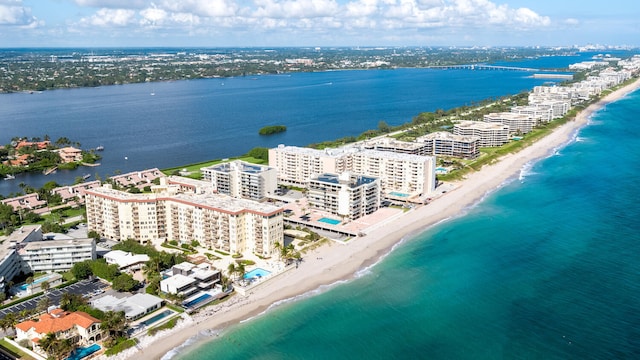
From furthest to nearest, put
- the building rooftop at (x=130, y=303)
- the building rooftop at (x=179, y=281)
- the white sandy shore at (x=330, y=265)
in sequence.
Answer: the building rooftop at (x=179, y=281) < the building rooftop at (x=130, y=303) < the white sandy shore at (x=330, y=265)

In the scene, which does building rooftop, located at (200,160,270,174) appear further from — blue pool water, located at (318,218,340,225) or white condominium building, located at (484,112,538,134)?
white condominium building, located at (484,112,538,134)

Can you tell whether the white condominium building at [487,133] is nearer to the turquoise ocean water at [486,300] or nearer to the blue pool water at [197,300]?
the turquoise ocean water at [486,300]

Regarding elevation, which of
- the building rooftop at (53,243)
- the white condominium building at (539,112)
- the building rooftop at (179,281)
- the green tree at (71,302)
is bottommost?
the green tree at (71,302)

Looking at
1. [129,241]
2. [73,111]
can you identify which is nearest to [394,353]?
[129,241]

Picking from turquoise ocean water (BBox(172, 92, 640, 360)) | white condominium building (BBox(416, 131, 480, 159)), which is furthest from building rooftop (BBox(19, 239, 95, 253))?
white condominium building (BBox(416, 131, 480, 159))

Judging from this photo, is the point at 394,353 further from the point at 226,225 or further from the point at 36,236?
the point at 36,236

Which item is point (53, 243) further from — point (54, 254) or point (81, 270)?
point (81, 270)

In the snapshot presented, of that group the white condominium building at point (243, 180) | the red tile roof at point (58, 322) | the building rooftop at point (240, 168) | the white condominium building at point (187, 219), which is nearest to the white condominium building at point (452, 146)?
the white condominium building at point (243, 180)
